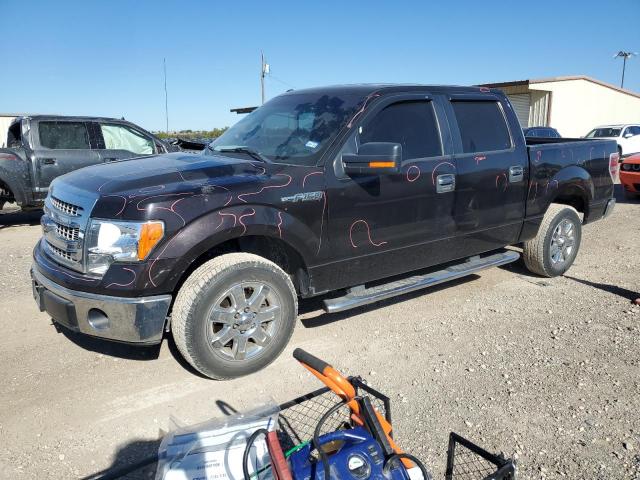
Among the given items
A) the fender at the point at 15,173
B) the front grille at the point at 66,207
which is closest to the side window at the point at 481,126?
the front grille at the point at 66,207

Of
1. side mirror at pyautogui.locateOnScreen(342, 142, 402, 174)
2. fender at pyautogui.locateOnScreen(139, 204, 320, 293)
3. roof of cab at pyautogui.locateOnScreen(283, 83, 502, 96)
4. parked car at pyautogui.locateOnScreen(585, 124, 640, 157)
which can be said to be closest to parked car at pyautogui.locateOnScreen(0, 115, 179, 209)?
roof of cab at pyautogui.locateOnScreen(283, 83, 502, 96)

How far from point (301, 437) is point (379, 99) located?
2.48m

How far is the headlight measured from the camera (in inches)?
112

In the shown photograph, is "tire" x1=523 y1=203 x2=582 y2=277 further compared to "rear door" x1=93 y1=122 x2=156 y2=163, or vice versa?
"rear door" x1=93 y1=122 x2=156 y2=163

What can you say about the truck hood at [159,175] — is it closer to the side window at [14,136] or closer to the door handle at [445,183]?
the door handle at [445,183]

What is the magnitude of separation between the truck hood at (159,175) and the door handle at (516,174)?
2422 mm

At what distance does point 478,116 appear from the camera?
450 centimetres

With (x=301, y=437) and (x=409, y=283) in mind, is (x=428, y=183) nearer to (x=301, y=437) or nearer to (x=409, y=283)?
(x=409, y=283)

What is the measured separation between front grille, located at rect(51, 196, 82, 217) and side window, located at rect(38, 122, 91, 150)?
553cm

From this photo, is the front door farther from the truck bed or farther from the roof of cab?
the truck bed

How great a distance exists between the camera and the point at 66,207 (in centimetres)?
317

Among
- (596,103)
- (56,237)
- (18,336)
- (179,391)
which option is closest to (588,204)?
(179,391)

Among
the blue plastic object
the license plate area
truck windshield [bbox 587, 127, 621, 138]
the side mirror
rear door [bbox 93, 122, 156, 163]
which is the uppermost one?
truck windshield [bbox 587, 127, 621, 138]

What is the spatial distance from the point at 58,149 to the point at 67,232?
19.2 ft
